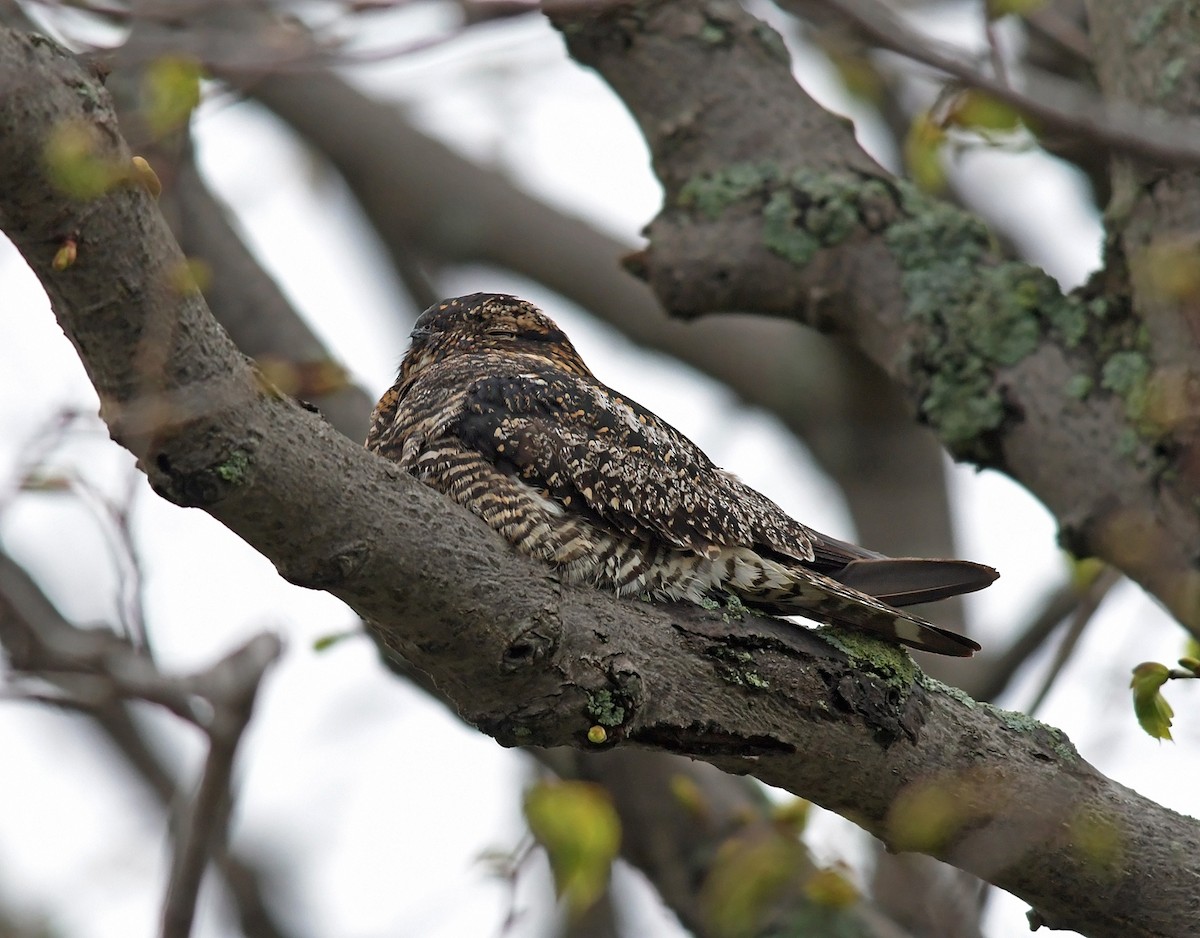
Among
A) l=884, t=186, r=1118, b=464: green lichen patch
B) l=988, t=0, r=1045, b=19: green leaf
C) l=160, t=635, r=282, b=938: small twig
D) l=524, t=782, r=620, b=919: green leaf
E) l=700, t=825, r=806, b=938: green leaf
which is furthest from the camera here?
l=884, t=186, r=1118, b=464: green lichen patch

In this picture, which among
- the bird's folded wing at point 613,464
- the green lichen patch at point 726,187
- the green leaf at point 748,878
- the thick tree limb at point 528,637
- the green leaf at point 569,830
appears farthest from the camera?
the green lichen patch at point 726,187

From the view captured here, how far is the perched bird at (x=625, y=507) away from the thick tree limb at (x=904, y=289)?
52cm

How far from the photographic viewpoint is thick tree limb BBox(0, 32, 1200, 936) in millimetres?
2312

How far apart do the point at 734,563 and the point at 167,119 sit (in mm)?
1636

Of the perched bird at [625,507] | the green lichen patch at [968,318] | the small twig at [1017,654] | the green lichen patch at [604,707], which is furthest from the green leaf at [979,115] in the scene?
the small twig at [1017,654]

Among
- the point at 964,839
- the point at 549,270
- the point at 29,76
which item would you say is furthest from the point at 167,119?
the point at 549,270

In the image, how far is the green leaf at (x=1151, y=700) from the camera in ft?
10.0

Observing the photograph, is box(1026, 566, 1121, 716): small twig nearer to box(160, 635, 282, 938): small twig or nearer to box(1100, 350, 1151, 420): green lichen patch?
box(1100, 350, 1151, 420): green lichen patch

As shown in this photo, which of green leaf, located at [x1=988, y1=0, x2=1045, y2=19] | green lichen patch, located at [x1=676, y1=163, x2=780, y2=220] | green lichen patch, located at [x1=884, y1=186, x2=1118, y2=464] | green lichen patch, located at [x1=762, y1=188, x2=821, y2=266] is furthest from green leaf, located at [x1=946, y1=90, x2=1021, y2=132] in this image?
green lichen patch, located at [x1=676, y1=163, x2=780, y2=220]

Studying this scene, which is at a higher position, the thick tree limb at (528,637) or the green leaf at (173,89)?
the green leaf at (173,89)

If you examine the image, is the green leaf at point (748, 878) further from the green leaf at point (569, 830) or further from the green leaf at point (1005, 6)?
the green leaf at point (1005, 6)

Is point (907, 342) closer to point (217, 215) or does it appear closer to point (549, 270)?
point (217, 215)

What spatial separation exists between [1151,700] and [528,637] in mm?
1283

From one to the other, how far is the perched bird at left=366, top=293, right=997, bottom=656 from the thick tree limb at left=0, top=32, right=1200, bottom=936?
22cm
